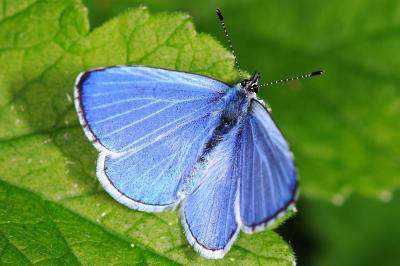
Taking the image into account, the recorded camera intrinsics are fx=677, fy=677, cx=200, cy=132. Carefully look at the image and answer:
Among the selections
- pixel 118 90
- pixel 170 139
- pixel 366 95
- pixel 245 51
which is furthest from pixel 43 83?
pixel 366 95

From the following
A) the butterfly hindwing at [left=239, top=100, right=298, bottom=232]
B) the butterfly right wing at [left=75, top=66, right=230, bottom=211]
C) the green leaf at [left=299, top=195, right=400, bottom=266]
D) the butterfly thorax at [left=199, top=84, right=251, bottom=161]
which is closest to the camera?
the butterfly hindwing at [left=239, top=100, right=298, bottom=232]

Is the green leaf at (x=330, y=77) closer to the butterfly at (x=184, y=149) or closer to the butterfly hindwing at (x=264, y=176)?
the butterfly at (x=184, y=149)

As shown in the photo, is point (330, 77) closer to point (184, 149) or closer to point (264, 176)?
point (184, 149)

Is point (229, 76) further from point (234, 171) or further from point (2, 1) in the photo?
point (2, 1)

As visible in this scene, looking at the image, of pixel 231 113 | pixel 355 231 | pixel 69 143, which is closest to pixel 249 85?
pixel 231 113

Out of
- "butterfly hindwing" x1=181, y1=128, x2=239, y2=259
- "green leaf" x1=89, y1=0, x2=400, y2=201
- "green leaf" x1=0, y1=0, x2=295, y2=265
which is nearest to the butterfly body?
"butterfly hindwing" x1=181, y1=128, x2=239, y2=259

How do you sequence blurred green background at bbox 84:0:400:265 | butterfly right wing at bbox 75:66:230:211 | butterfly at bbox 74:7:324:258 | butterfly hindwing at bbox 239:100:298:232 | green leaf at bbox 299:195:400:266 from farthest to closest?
green leaf at bbox 299:195:400:266 < blurred green background at bbox 84:0:400:265 < butterfly right wing at bbox 75:66:230:211 < butterfly at bbox 74:7:324:258 < butterfly hindwing at bbox 239:100:298:232

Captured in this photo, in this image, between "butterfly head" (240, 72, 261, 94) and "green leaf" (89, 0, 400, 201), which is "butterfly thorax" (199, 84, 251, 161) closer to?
"butterfly head" (240, 72, 261, 94)
